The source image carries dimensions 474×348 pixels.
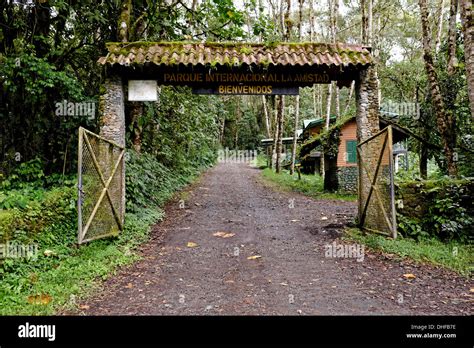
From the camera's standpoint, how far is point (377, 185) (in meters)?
8.09

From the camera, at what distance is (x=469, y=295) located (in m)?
5.23

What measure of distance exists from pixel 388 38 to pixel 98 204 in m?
29.4

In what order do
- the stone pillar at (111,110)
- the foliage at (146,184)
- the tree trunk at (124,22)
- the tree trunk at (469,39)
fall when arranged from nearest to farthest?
the tree trunk at (469,39) → the stone pillar at (111,110) → the foliage at (146,184) → the tree trunk at (124,22)

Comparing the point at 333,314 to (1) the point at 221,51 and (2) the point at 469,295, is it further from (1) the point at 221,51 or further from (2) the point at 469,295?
(1) the point at 221,51

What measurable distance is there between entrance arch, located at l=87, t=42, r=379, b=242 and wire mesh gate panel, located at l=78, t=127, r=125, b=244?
→ 510mm

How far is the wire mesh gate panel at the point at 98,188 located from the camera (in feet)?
22.1

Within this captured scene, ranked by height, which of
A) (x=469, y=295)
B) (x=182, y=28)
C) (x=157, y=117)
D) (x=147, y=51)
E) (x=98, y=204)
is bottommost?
(x=469, y=295)

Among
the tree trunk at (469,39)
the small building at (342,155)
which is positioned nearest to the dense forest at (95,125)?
the tree trunk at (469,39)

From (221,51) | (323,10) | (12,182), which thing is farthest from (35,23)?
(323,10)

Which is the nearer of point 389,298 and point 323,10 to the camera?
point 389,298

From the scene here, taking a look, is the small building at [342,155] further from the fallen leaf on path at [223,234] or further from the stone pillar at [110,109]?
the stone pillar at [110,109]

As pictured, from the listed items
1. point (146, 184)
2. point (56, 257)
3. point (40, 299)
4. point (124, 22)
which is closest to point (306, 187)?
point (146, 184)

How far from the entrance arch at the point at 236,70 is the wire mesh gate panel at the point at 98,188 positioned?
0.51m

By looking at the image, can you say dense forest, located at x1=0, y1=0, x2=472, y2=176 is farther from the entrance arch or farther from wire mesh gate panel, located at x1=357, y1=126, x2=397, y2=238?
wire mesh gate panel, located at x1=357, y1=126, x2=397, y2=238
